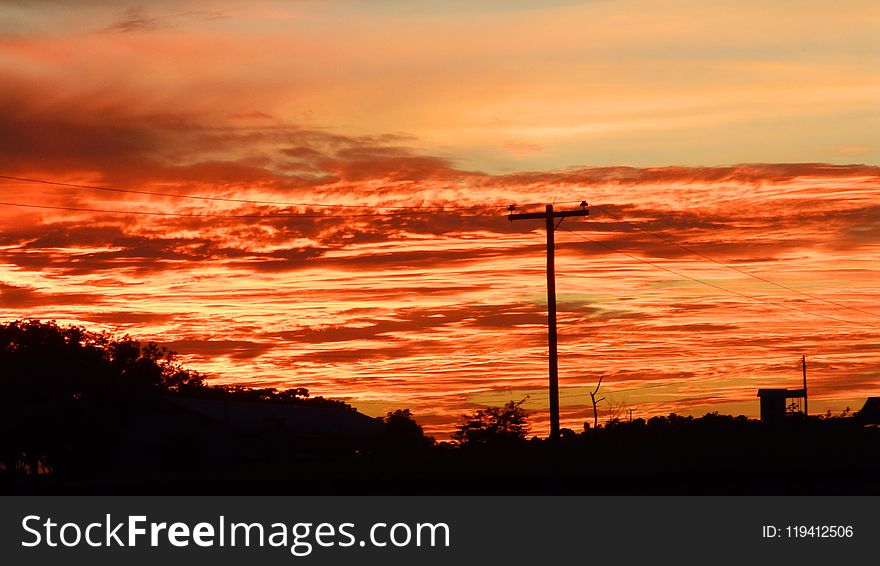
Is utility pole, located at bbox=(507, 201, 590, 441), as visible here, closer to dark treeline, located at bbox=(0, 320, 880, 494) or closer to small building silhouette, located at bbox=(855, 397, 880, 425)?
dark treeline, located at bbox=(0, 320, 880, 494)

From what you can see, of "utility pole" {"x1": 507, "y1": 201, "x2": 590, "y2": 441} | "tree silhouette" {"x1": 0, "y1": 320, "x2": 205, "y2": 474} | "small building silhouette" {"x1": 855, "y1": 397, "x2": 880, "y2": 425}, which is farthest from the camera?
"small building silhouette" {"x1": 855, "y1": 397, "x2": 880, "y2": 425}

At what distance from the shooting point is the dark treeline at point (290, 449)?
33219mm

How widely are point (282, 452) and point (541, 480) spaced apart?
108 feet

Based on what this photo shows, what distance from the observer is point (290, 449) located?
217 ft

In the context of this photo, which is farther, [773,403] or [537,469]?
[773,403]

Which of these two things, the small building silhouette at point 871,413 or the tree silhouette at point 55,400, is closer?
the tree silhouette at point 55,400

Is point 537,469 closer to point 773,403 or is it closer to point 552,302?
point 552,302

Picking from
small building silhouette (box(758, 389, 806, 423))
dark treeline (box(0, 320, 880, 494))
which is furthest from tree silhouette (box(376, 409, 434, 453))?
small building silhouette (box(758, 389, 806, 423))

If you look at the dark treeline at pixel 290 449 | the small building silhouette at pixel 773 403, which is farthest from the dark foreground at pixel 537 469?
the small building silhouette at pixel 773 403

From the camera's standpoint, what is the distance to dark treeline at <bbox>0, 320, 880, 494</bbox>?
33.2 m

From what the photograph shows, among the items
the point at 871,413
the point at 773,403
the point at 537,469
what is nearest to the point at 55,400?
the point at 537,469

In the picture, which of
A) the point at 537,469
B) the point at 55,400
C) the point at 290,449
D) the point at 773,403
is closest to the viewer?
the point at 537,469

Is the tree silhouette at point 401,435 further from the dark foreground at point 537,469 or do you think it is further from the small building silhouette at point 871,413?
the small building silhouette at point 871,413

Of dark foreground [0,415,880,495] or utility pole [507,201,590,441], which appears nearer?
dark foreground [0,415,880,495]
